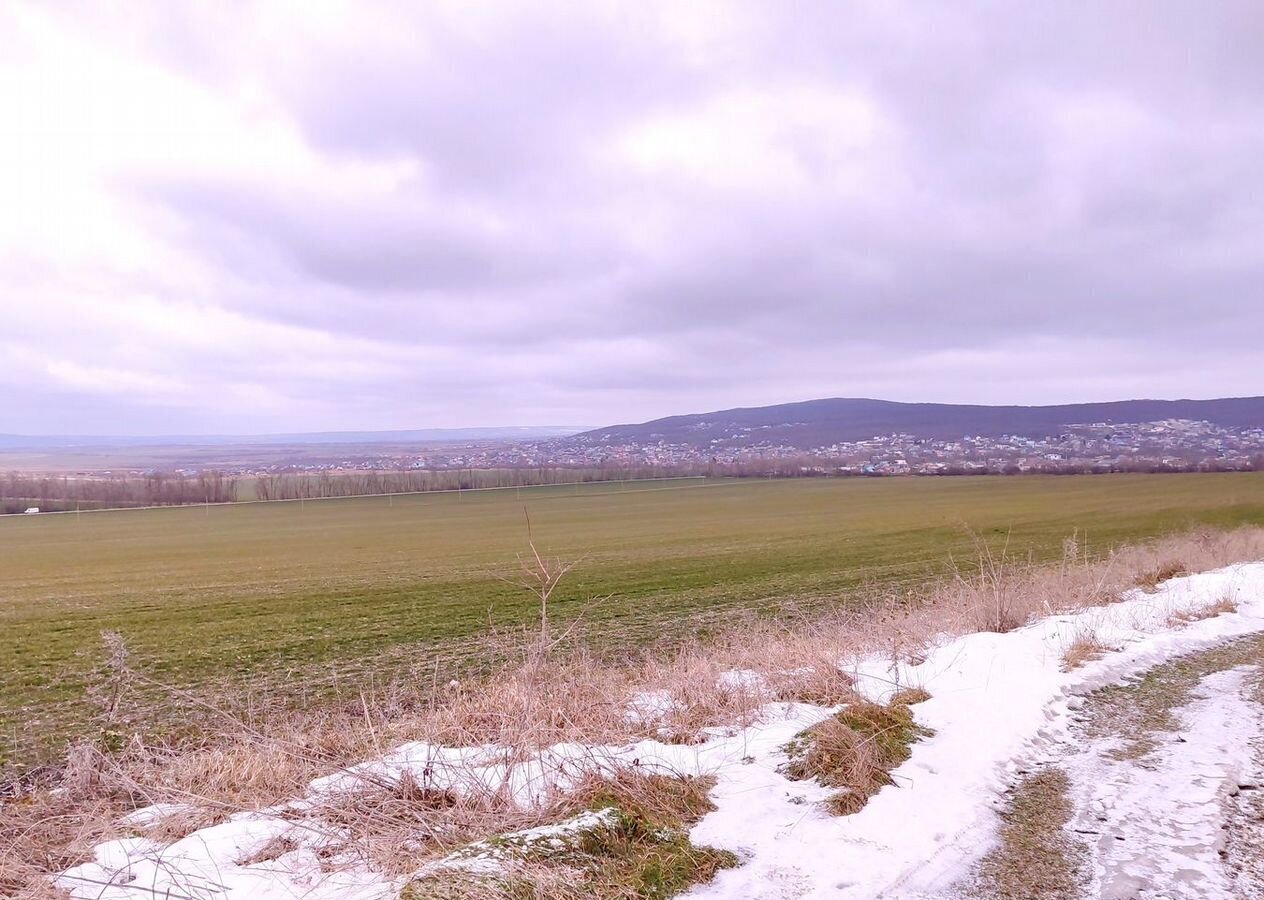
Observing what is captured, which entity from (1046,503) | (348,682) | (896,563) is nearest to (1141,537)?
(896,563)

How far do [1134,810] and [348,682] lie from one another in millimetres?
16898

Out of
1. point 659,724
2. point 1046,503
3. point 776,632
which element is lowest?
point 1046,503

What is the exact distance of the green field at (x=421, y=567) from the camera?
→ 22094 mm

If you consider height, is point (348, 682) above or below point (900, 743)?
below

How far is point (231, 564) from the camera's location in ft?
167

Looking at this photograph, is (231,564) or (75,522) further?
(75,522)

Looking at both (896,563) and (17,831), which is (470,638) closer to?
(17,831)

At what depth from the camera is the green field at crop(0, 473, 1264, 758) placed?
2209 cm

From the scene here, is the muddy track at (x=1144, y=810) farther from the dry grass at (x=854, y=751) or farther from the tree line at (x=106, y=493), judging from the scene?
the tree line at (x=106, y=493)

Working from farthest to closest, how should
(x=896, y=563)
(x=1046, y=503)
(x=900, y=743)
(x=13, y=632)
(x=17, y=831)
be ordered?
(x=1046, y=503) < (x=896, y=563) < (x=13, y=632) < (x=900, y=743) < (x=17, y=831)

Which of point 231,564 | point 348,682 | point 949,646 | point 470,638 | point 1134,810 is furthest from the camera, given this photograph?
point 231,564

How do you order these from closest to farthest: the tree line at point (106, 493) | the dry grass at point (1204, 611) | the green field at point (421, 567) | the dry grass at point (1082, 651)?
→ the dry grass at point (1082, 651) → the dry grass at point (1204, 611) → the green field at point (421, 567) → the tree line at point (106, 493)

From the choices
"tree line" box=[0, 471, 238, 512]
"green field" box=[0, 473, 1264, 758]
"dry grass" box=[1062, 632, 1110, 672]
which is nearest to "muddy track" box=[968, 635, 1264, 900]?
"dry grass" box=[1062, 632, 1110, 672]

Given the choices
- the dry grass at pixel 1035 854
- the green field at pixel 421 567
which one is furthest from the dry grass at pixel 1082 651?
the green field at pixel 421 567
